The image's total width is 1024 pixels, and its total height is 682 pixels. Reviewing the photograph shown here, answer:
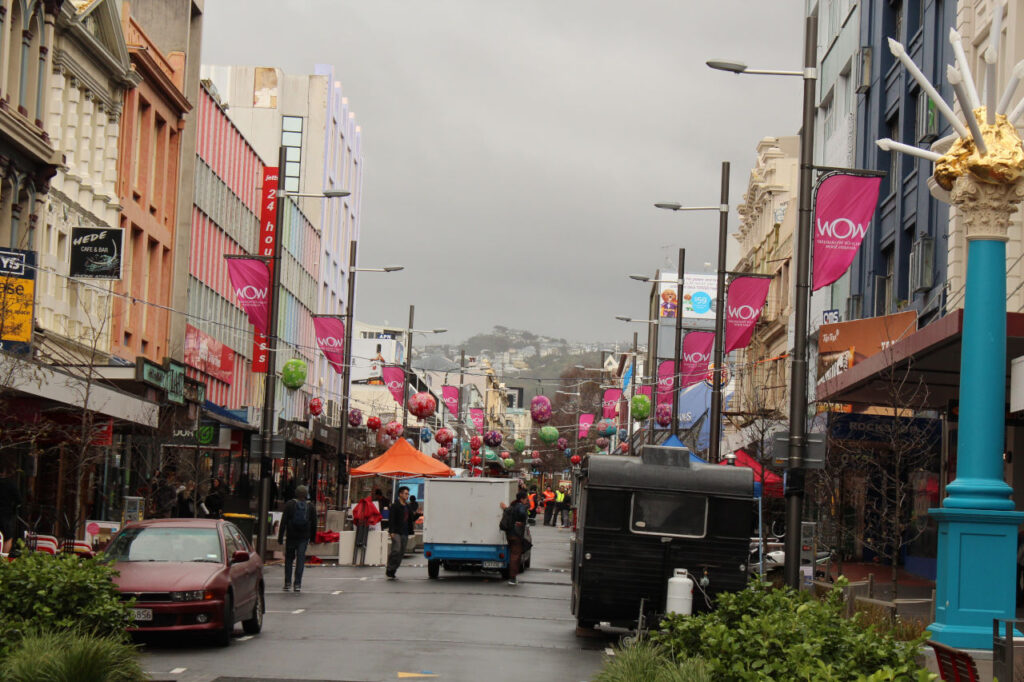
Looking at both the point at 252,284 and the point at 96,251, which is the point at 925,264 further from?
the point at 96,251

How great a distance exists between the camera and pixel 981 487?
14.5 metres

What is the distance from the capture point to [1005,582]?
14.4 m

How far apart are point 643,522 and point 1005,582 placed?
21.0 ft

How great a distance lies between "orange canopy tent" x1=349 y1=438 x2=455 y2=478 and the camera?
42844 millimetres

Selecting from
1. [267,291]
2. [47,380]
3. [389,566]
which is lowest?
[389,566]

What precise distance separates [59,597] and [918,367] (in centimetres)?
1604

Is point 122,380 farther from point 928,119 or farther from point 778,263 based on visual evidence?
point 778,263

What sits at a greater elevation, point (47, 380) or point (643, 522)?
point (47, 380)

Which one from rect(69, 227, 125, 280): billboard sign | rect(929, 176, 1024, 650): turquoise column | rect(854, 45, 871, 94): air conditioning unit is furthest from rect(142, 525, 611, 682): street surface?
rect(854, 45, 871, 94): air conditioning unit

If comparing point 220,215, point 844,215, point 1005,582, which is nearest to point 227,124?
point 220,215

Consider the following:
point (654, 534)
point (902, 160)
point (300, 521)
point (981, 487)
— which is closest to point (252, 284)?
point (300, 521)

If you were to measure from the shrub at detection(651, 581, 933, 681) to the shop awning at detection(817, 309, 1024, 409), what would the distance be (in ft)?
26.2

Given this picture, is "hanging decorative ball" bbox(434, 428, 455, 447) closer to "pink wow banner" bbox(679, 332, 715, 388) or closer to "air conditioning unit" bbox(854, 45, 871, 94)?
"pink wow banner" bbox(679, 332, 715, 388)

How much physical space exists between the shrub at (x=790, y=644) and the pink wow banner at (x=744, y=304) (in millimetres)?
21354
